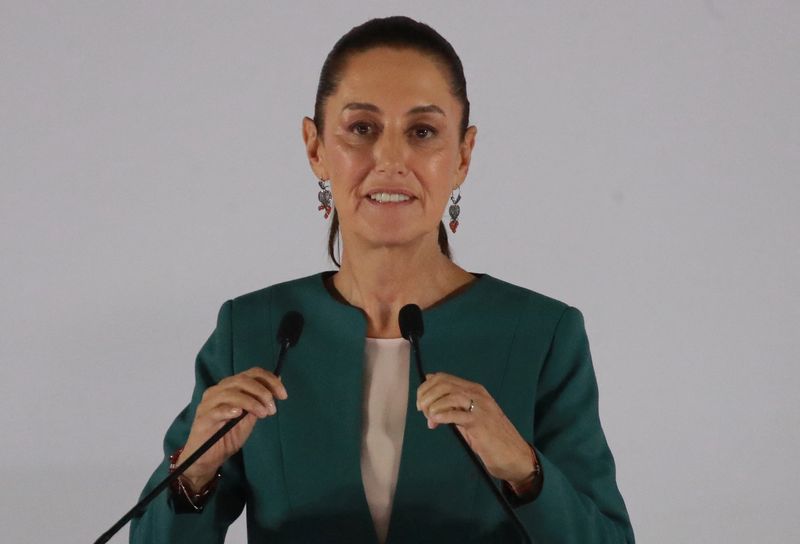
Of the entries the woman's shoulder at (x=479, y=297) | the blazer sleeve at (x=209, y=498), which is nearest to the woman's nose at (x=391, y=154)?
the woman's shoulder at (x=479, y=297)

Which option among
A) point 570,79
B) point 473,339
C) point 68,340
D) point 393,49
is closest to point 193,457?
point 473,339

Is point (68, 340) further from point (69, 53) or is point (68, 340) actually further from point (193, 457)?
point (193, 457)

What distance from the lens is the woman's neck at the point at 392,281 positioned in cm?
200

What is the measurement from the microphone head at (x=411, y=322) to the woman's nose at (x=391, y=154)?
19 centimetres

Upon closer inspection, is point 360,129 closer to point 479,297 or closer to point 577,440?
point 479,297

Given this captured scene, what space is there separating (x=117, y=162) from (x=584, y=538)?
1.47 metres

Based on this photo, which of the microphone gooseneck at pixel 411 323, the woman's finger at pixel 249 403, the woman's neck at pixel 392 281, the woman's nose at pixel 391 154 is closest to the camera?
the woman's finger at pixel 249 403

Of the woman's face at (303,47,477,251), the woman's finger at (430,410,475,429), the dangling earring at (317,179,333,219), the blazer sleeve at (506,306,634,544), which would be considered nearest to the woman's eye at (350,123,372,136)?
the woman's face at (303,47,477,251)

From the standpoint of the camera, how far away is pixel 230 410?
1.69 m

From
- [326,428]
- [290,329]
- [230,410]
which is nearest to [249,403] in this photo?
[230,410]

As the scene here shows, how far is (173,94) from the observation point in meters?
2.91

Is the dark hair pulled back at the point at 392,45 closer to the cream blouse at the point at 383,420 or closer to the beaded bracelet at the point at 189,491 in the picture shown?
the cream blouse at the point at 383,420

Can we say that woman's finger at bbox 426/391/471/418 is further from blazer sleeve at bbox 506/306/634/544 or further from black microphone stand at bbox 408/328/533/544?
blazer sleeve at bbox 506/306/634/544

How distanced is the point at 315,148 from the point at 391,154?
0.18 m
